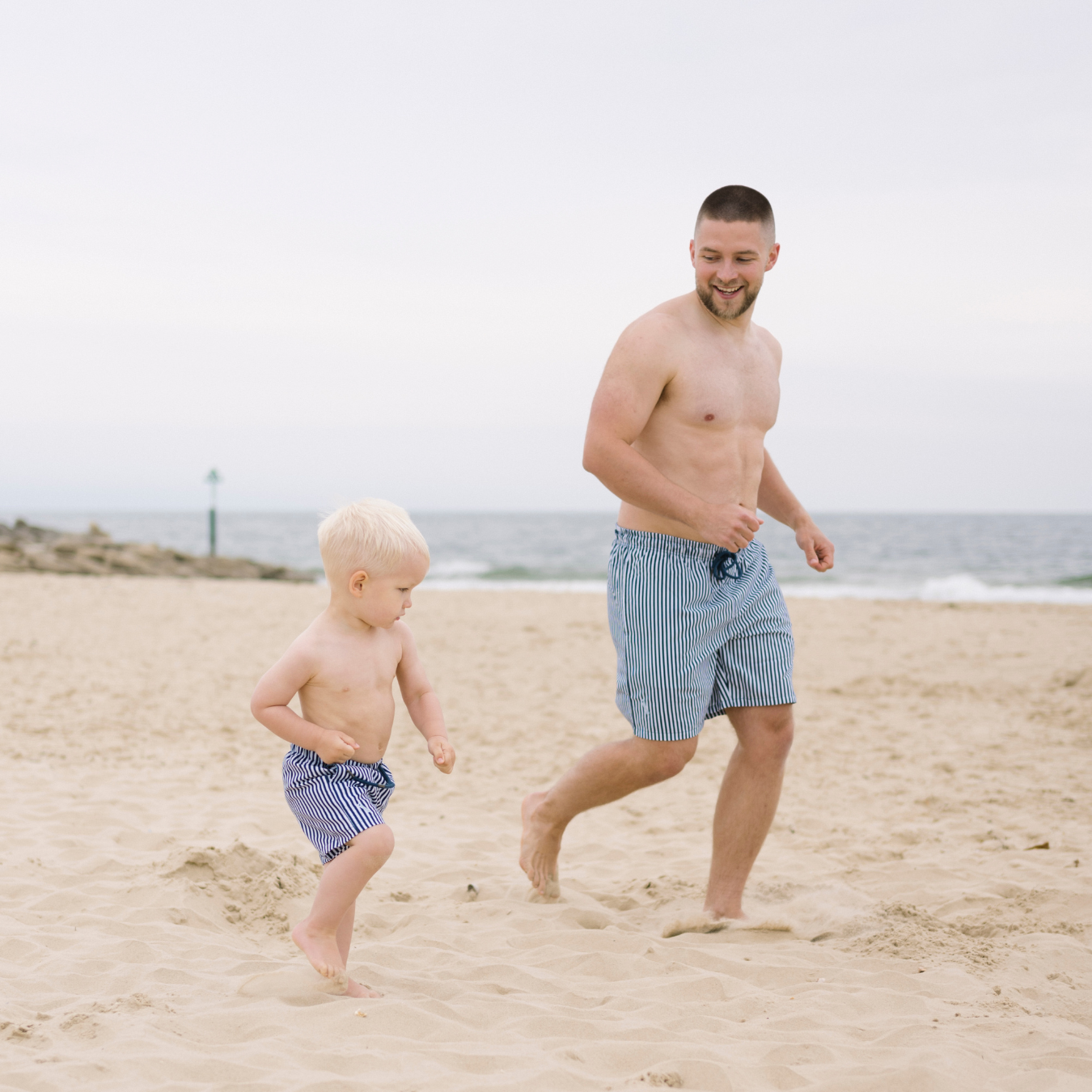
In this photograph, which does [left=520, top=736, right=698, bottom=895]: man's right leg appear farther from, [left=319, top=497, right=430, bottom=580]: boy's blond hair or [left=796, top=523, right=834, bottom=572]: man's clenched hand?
[left=319, top=497, right=430, bottom=580]: boy's blond hair

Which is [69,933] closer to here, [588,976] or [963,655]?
[588,976]

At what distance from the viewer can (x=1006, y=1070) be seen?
2.32 meters

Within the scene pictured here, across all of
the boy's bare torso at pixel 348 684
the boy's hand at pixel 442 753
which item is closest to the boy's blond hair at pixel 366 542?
the boy's bare torso at pixel 348 684

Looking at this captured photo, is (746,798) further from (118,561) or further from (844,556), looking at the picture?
(844,556)

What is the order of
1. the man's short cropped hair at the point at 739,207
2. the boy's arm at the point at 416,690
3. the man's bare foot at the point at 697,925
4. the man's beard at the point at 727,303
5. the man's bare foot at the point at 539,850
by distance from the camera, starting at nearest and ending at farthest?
1. the boy's arm at the point at 416,690
2. the man's short cropped hair at the point at 739,207
3. the man's beard at the point at 727,303
4. the man's bare foot at the point at 697,925
5. the man's bare foot at the point at 539,850

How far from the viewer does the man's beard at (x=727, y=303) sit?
10.5ft

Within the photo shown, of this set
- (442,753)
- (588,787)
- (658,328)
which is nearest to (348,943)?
(442,753)

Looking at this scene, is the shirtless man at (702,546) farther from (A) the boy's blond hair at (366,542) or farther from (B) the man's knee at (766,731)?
(A) the boy's blond hair at (366,542)

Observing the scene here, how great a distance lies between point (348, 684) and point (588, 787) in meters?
1.03

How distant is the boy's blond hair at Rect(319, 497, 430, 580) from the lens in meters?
2.57

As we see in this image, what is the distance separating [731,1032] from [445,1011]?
70 centimetres

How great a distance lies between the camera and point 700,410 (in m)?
3.19

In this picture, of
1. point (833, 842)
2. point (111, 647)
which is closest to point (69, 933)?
point (833, 842)

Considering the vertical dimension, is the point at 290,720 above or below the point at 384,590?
below
